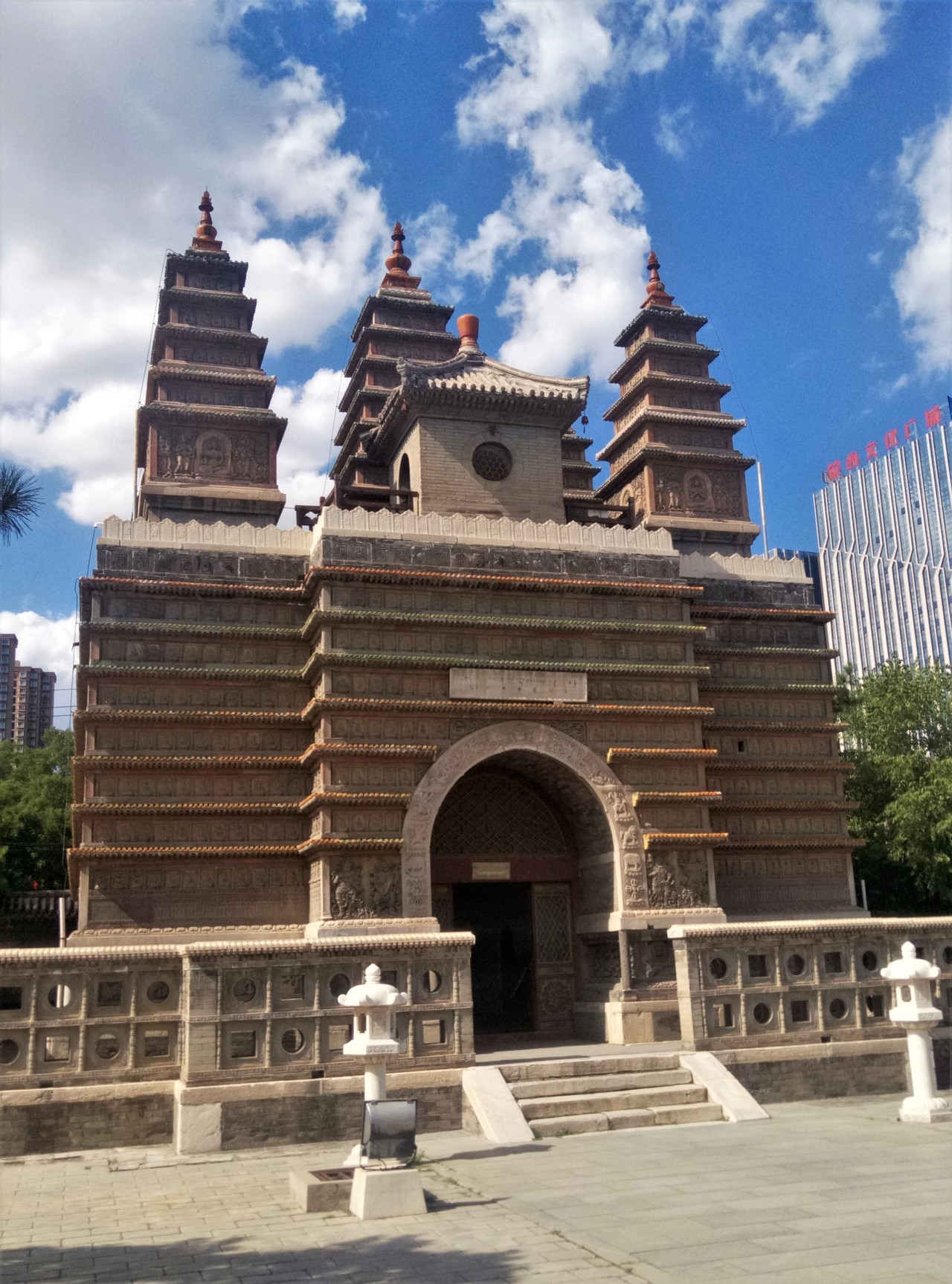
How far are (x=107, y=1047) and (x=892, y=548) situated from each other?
101754 mm

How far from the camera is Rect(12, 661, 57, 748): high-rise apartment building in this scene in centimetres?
7150

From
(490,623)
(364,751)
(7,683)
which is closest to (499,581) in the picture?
(490,623)

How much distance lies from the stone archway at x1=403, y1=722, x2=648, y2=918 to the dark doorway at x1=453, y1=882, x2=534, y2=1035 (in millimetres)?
2457

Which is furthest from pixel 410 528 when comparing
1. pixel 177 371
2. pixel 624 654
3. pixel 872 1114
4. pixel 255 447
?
pixel 872 1114

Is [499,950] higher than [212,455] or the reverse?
the reverse

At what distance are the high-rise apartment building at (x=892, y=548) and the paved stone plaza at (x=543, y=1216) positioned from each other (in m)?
86.8

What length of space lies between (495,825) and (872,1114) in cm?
1011

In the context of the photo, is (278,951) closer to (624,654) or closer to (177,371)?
(624,654)

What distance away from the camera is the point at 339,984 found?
16.9m

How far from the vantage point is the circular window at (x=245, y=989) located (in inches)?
646

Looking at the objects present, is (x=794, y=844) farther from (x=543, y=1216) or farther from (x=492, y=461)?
(x=543, y=1216)

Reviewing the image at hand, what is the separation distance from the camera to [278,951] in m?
16.6

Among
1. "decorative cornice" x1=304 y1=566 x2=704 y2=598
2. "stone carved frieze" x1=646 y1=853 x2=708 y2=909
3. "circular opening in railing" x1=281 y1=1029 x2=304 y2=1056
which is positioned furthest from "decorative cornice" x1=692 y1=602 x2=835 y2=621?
"circular opening in railing" x1=281 y1=1029 x2=304 y2=1056

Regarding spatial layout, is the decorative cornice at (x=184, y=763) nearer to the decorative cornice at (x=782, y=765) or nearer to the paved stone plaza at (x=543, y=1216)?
the paved stone plaza at (x=543, y=1216)
